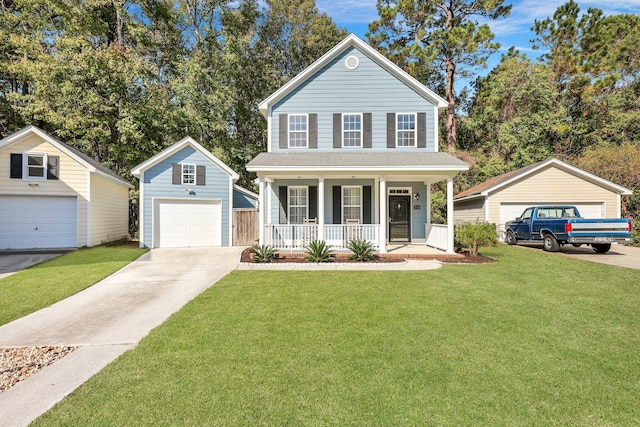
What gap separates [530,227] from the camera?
13.7 meters

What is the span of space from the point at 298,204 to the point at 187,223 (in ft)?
18.2

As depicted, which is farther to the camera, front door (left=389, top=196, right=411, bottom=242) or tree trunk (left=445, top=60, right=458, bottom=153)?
tree trunk (left=445, top=60, right=458, bottom=153)

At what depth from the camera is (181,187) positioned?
14539 millimetres

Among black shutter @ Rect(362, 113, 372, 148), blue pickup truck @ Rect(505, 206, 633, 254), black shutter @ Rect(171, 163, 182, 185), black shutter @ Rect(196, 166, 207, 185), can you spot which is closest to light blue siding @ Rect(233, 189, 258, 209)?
black shutter @ Rect(196, 166, 207, 185)

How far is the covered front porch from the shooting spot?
1103 centimetres

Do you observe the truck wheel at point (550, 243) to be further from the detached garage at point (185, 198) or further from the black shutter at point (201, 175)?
the black shutter at point (201, 175)

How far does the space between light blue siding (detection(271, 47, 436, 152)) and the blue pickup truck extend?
5.64 metres

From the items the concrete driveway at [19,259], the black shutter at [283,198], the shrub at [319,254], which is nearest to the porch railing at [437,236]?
the shrub at [319,254]

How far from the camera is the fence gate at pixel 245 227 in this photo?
15.1 m

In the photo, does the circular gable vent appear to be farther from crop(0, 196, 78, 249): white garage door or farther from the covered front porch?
crop(0, 196, 78, 249): white garage door

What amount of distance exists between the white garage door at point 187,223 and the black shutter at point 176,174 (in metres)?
0.92

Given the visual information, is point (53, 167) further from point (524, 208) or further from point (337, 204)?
point (524, 208)

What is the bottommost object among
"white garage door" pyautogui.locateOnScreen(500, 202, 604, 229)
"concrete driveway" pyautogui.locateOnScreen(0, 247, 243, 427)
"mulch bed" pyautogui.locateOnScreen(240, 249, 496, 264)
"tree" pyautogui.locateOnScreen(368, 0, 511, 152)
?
"concrete driveway" pyautogui.locateOnScreen(0, 247, 243, 427)

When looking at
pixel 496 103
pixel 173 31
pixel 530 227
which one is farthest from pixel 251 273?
pixel 496 103
